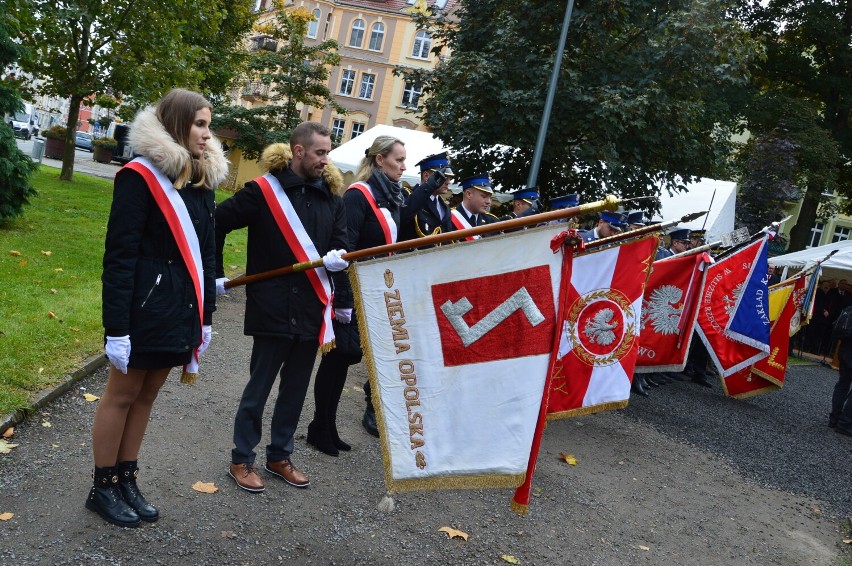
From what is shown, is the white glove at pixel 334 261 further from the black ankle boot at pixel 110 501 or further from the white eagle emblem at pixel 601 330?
the white eagle emblem at pixel 601 330

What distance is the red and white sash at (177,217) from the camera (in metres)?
3.86

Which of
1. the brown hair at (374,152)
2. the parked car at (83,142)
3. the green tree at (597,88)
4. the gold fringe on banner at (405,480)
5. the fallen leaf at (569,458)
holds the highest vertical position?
the green tree at (597,88)

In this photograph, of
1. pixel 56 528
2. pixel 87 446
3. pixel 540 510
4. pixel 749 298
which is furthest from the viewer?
pixel 749 298

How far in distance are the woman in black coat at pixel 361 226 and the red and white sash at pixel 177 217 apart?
1.54m

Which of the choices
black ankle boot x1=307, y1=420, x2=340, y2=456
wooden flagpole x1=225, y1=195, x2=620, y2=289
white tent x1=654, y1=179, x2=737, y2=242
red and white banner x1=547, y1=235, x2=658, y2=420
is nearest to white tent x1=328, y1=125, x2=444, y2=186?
white tent x1=654, y1=179, x2=737, y2=242

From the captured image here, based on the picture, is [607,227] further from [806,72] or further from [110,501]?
[806,72]

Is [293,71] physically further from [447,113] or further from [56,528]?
[56,528]

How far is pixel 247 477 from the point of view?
4.79m

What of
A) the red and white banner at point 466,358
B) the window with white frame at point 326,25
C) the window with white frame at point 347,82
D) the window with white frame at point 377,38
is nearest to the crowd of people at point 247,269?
the red and white banner at point 466,358

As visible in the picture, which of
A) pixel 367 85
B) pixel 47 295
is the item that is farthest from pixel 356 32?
pixel 47 295

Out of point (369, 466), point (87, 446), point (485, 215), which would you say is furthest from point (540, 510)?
point (485, 215)

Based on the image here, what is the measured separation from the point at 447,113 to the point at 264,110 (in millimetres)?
26735

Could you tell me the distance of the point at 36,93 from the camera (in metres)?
22.8

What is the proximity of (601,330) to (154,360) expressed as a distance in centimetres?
331
